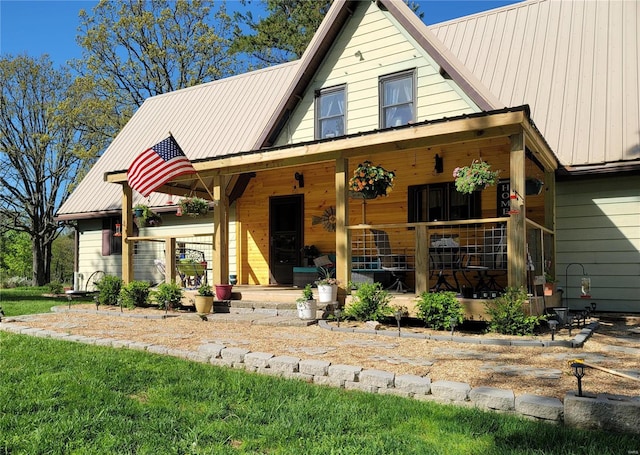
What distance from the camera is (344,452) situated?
2.86 m

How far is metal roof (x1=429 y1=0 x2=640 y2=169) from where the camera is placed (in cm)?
914

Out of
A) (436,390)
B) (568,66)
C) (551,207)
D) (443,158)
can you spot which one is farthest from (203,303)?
(568,66)

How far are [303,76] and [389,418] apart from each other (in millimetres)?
9547

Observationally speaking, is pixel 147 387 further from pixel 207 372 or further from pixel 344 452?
pixel 344 452

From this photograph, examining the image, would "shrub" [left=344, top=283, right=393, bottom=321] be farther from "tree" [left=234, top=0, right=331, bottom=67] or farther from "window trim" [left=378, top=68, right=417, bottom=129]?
"tree" [left=234, top=0, right=331, bottom=67]

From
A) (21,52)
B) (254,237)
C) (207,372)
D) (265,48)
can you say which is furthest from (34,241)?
(207,372)

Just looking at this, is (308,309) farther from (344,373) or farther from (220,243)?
(344,373)

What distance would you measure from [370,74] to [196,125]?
684 cm

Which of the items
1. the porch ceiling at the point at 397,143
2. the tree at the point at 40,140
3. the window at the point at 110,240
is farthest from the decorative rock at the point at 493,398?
the tree at the point at 40,140

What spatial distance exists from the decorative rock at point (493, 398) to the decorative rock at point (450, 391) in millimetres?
53

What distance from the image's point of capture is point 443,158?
10398mm

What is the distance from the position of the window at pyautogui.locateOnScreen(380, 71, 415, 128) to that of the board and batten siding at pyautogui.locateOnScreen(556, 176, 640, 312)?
344 centimetres

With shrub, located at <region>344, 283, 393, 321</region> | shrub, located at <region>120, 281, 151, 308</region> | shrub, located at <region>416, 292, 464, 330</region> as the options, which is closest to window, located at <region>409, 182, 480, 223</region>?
shrub, located at <region>344, 283, 393, 321</region>

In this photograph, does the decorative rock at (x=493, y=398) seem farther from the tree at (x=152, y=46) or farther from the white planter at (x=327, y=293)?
the tree at (x=152, y=46)
